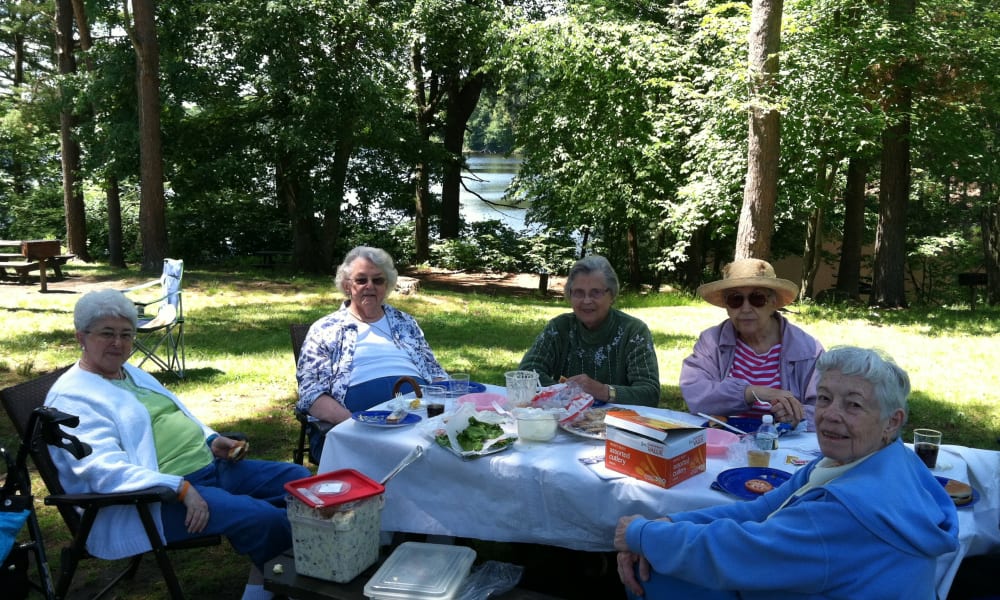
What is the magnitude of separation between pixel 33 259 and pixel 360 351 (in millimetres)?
10354

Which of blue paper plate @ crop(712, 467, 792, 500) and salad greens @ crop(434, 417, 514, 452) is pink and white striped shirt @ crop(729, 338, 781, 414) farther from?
salad greens @ crop(434, 417, 514, 452)

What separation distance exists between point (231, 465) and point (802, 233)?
54.2 feet

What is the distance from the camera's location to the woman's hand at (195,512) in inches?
98.3

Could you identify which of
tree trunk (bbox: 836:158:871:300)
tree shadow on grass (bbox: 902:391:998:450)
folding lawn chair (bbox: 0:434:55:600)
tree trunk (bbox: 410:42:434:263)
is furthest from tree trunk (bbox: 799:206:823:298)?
folding lawn chair (bbox: 0:434:55:600)

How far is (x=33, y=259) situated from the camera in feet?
38.1

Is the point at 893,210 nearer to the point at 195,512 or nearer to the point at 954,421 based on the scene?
the point at 954,421

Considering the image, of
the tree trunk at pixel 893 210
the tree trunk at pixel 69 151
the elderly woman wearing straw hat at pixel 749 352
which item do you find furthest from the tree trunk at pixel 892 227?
the tree trunk at pixel 69 151

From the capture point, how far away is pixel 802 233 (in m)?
17.2

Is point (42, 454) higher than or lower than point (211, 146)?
lower

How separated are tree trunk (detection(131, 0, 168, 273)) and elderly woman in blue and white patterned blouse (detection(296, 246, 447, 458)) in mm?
9938

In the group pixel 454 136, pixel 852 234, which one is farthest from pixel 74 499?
pixel 454 136

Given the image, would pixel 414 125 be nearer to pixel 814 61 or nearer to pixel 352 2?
pixel 352 2

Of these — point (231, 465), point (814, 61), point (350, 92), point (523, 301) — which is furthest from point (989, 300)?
point (231, 465)

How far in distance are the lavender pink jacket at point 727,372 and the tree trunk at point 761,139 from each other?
5566mm
